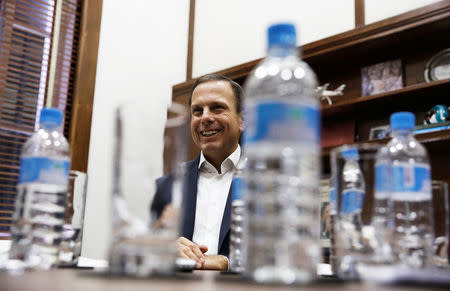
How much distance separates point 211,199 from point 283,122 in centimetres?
173

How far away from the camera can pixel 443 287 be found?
489 millimetres

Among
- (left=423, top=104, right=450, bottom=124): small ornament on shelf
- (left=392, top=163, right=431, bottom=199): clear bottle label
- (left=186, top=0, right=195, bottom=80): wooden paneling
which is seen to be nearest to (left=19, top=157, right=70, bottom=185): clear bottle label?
(left=392, top=163, right=431, bottom=199): clear bottle label

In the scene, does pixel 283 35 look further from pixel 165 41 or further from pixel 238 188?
pixel 165 41

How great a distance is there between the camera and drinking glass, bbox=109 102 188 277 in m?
0.61

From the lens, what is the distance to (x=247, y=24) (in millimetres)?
3814

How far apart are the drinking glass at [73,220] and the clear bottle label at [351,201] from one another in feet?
1.90

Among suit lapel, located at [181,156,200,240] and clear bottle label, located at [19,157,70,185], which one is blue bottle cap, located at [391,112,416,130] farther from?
suit lapel, located at [181,156,200,240]

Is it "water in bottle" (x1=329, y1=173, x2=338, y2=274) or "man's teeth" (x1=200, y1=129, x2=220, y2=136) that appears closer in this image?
"water in bottle" (x1=329, y1=173, x2=338, y2=274)

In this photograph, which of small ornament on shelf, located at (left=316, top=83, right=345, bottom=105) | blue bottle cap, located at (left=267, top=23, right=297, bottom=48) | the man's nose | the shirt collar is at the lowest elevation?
blue bottle cap, located at (left=267, top=23, right=297, bottom=48)

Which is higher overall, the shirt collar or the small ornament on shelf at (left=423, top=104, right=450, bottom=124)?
the small ornament on shelf at (left=423, top=104, right=450, bottom=124)

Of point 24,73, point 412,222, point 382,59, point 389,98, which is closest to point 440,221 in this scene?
point 412,222

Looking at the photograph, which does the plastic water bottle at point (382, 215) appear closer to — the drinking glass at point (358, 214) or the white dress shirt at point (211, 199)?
the drinking glass at point (358, 214)

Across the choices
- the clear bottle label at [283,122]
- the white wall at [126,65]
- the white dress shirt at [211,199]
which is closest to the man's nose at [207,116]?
the white dress shirt at [211,199]

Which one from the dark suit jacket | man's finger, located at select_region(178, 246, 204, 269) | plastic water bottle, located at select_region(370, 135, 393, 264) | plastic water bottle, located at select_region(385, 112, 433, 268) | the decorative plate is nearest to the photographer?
plastic water bottle, located at select_region(370, 135, 393, 264)
